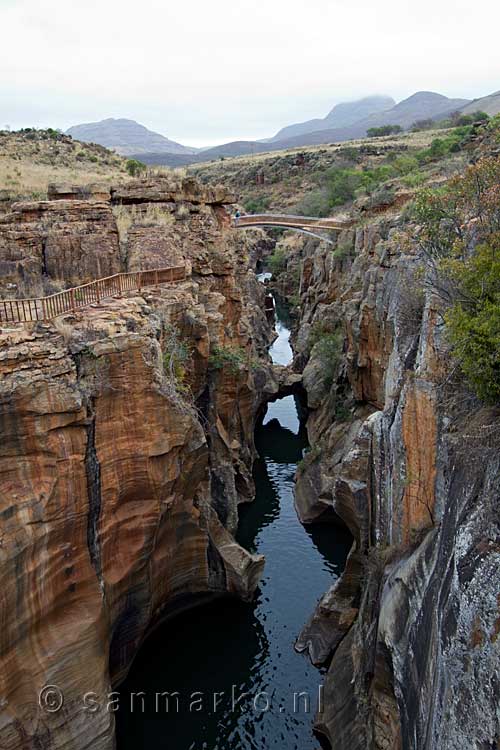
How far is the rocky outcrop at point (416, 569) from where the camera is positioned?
8375 mm

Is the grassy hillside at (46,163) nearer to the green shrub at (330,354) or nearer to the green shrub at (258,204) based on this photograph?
the green shrub at (330,354)

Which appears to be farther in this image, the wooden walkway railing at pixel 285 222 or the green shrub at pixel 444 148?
the green shrub at pixel 444 148

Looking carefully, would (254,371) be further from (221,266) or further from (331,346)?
(221,266)

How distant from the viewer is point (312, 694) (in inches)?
664

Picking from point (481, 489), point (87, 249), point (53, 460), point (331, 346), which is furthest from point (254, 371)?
point (481, 489)

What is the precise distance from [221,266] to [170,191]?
12.0ft

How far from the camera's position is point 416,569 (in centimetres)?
1142

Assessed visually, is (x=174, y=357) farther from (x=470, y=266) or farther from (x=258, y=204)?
(x=258, y=204)

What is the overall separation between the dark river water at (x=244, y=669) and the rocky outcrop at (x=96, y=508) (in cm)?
92

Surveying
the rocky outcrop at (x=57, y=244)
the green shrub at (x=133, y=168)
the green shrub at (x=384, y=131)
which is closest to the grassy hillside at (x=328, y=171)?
the green shrub at (x=133, y=168)

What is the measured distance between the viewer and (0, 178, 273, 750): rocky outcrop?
12.4 metres

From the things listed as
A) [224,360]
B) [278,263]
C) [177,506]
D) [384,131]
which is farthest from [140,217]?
[384,131]

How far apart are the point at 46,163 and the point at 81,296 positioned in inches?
1075

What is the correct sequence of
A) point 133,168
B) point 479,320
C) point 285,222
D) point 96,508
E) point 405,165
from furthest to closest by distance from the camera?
point 405,165 → point 285,222 → point 133,168 → point 96,508 → point 479,320
